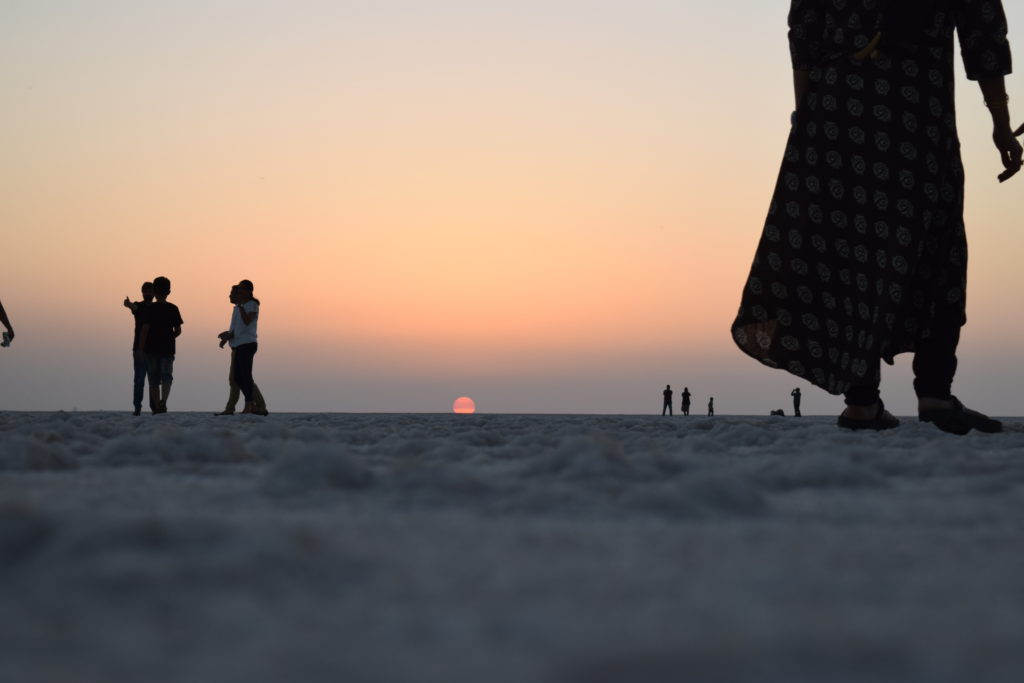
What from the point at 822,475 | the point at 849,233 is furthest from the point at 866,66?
the point at 822,475

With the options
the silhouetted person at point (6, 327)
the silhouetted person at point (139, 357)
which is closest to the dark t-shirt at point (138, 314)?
the silhouetted person at point (139, 357)

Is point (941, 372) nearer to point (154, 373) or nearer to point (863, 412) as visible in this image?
point (863, 412)

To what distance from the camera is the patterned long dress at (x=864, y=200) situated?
14.3ft

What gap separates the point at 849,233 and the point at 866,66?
687 mm

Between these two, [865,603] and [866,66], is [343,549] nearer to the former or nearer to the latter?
[865,603]

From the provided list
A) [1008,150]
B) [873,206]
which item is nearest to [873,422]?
[873,206]

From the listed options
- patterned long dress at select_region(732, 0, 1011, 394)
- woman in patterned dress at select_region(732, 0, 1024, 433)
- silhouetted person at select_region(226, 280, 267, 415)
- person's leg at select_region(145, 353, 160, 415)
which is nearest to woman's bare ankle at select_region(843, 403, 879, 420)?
woman in patterned dress at select_region(732, 0, 1024, 433)

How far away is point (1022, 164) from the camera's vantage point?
458 centimetres

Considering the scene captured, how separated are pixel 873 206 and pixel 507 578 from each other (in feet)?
11.9

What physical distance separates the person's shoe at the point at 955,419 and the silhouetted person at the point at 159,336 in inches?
326

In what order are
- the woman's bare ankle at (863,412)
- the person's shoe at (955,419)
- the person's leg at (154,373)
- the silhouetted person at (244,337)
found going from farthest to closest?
the person's leg at (154,373) < the silhouetted person at (244,337) < the woman's bare ankle at (863,412) < the person's shoe at (955,419)

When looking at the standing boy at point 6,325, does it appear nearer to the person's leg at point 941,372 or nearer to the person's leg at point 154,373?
the person's leg at point 154,373

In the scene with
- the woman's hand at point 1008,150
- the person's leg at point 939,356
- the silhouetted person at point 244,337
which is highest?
the woman's hand at point 1008,150

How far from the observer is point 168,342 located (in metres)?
11.0
